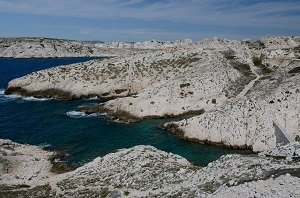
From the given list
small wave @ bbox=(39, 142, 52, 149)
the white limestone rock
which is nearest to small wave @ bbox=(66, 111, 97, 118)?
small wave @ bbox=(39, 142, 52, 149)

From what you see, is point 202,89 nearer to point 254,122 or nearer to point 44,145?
point 254,122

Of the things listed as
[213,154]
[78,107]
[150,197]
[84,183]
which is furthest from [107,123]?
[150,197]

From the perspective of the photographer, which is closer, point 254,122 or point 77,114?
point 254,122

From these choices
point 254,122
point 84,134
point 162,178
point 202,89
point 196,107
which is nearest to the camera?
point 162,178

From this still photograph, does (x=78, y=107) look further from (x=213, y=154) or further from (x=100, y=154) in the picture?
(x=213, y=154)

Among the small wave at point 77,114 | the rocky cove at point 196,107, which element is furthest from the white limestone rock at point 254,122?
the small wave at point 77,114

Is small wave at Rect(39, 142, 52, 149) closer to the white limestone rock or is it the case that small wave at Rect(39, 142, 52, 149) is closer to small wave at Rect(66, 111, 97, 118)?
small wave at Rect(66, 111, 97, 118)

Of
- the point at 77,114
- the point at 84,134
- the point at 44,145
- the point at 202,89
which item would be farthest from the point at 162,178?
the point at 77,114
